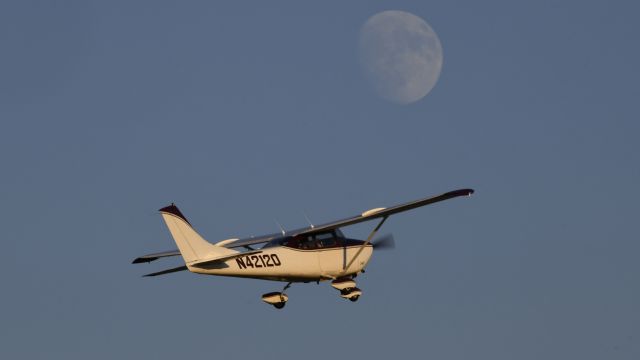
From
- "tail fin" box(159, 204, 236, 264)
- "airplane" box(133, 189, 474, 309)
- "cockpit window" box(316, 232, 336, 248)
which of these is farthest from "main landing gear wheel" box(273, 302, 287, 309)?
"tail fin" box(159, 204, 236, 264)

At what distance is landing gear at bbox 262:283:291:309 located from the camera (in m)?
44.5

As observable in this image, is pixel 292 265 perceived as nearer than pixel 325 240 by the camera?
Yes

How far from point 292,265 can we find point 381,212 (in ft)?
9.98

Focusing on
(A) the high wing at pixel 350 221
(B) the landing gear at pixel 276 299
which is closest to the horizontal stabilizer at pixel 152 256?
(A) the high wing at pixel 350 221

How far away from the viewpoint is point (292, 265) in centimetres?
4319

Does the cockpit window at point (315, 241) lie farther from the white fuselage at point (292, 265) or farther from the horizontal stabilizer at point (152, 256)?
the horizontal stabilizer at point (152, 256)

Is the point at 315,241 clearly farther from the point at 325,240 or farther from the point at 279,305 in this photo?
the point at 279,305

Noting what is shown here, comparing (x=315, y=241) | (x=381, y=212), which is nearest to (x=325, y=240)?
(x=315, y=241)

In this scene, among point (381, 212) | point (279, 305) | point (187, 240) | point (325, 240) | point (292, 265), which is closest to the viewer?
point (187, 240)

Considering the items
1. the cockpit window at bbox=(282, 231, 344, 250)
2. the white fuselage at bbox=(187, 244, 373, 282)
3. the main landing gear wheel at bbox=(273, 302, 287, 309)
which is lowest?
the main landing gear wheel at bbox=(273, 302, 287, 309)

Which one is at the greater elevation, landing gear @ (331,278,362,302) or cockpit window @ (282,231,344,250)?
cockpit window @ (282,231,344,250)

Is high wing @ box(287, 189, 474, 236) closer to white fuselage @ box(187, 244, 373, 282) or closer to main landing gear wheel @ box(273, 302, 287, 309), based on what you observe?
white fuselage @ box(187, 244, 373, 282)

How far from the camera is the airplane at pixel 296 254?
42250 mm

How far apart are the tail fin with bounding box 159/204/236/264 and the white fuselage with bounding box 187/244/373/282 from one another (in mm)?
292
